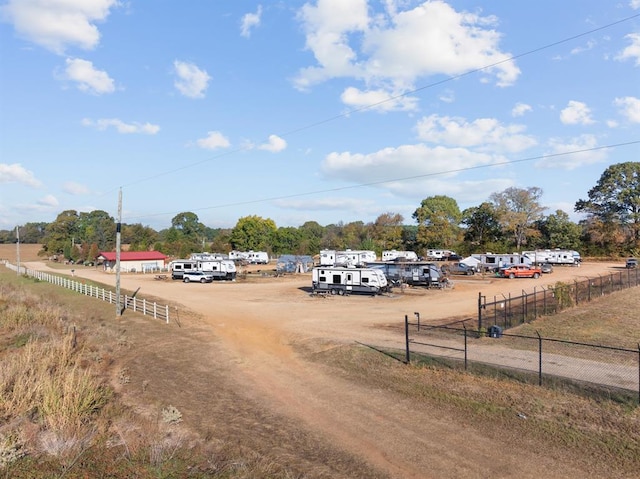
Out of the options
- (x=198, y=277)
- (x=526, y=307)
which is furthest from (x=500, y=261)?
(x=198, y=277)

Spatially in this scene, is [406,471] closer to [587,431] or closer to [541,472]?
[541,472]

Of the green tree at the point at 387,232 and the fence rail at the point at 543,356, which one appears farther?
the green tree at the point at 387,232

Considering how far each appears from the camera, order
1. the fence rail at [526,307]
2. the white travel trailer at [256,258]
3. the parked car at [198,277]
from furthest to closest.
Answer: the white travel trailer at [256,258] < the parked car at [198,277] < the fence rail at [526,307]

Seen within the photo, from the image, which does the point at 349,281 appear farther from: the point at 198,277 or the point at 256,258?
the point at 256,258

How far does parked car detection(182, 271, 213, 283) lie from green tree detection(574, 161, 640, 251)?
76944mm

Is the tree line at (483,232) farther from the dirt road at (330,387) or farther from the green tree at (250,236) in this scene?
the dirt road at (330,387)

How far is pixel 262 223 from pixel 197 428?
4469 inches

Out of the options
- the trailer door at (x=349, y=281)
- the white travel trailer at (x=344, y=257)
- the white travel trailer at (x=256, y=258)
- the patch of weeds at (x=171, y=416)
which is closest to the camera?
the patch of weeds at (x=171, y=416)

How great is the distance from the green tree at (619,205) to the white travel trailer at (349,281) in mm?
69958

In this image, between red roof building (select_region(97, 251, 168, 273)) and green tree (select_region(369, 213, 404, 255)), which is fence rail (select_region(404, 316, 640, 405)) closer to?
red roof building (select_region(97, 251, 168, 273))

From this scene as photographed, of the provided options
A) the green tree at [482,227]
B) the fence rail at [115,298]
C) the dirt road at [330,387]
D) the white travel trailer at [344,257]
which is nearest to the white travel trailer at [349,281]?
the dirt road at [330,387]

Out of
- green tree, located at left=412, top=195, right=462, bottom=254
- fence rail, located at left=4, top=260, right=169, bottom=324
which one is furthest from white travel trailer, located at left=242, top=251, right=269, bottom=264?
fence rail, located at left=4, top=260, right=169, bottom=324

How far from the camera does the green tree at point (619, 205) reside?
8462 centimetres

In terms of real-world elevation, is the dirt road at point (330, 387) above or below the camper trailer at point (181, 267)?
below
